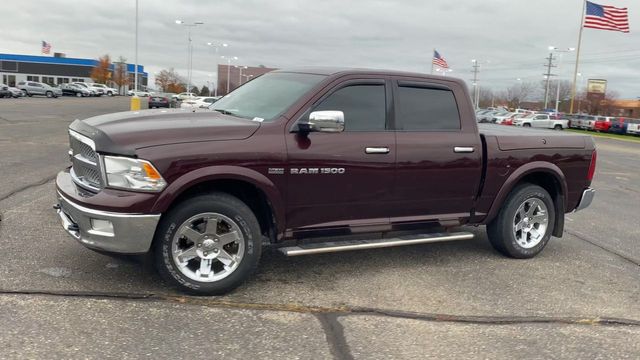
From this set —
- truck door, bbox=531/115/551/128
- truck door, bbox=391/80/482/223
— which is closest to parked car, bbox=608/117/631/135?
truck door, bbox=531/115/551/128

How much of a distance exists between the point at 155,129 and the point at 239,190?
0.87 m

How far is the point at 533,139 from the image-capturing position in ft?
19.9

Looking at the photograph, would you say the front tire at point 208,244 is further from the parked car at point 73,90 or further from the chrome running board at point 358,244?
the parked car at point 73,90

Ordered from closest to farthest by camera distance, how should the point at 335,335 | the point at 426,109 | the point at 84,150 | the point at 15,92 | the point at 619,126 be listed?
the point at 335,335
the point at 84,150
the point at 426,109
the point at 619,126
the point at 15,92

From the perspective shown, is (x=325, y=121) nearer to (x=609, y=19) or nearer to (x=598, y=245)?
(x=598, y=245)

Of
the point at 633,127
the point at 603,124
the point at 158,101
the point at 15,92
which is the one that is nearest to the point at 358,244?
the point at 158,101

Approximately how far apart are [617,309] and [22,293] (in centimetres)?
480

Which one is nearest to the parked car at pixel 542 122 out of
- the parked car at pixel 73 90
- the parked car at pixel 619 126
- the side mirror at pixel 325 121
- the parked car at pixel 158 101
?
the parked car at pixel 619 126

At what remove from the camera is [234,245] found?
4.54 m

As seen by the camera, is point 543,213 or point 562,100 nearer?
point 543,213

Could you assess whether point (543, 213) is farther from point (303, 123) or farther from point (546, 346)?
point (303, 123)

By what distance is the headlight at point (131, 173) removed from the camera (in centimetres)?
410

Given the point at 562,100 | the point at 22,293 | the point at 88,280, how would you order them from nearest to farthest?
the point at 22,293 < the point at 88,280 < the point at 562,100

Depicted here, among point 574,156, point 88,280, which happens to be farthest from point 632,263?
point 88,280
